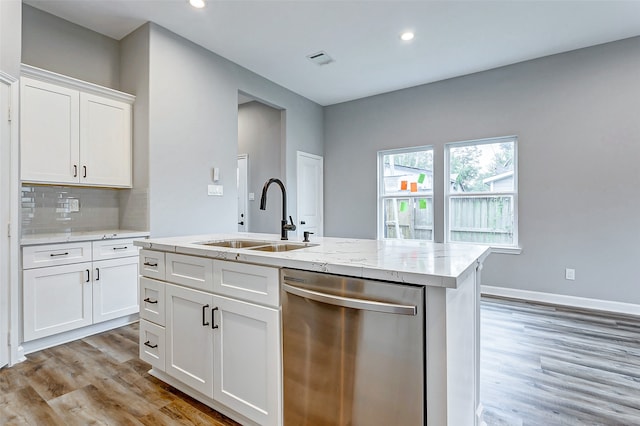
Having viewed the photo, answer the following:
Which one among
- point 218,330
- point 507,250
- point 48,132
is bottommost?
point 218,330

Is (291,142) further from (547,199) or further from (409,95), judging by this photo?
(547,199)

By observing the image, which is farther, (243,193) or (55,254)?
(243,193)

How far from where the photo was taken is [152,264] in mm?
2033

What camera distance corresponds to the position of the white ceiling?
9.60 feet

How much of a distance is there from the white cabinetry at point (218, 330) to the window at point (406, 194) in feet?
12.4

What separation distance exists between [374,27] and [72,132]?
122 inches

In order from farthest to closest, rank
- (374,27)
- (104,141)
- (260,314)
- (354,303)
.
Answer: (374,27) → (104,141) → (260,314) → (354,303)

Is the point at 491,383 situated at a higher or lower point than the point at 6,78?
lower

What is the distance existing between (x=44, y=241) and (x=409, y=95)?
472 centimetres

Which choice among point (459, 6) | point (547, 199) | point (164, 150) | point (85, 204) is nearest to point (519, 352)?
point (547, 199)

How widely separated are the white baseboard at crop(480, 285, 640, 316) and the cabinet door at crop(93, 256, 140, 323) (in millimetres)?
4168

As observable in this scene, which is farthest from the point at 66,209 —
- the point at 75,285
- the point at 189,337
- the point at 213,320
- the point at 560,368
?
the point at 560,368

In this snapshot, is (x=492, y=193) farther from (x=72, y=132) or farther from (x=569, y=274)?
(x=72, y=132)

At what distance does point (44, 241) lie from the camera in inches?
99.3
